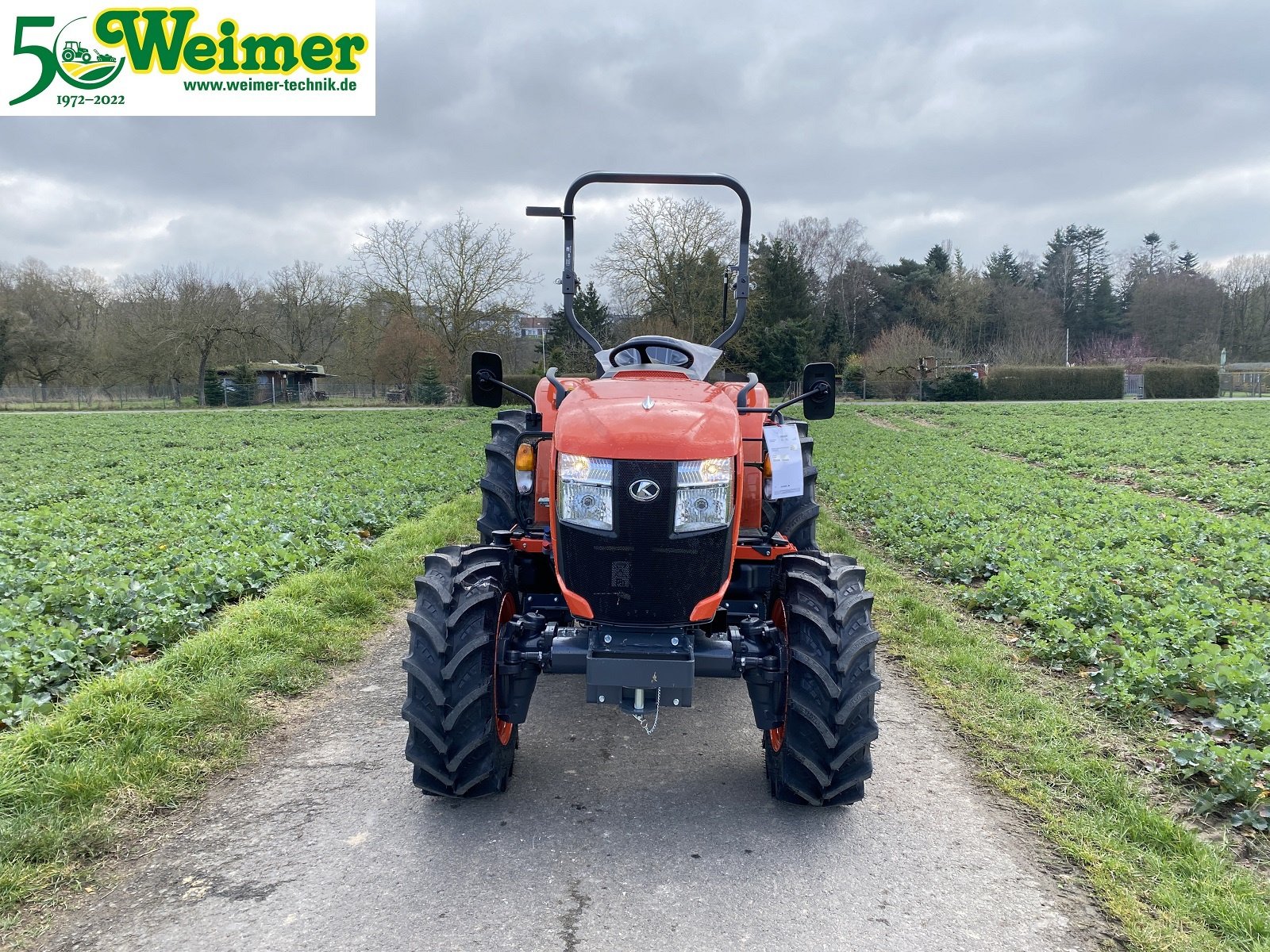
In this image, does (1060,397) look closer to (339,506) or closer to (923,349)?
(923,349)

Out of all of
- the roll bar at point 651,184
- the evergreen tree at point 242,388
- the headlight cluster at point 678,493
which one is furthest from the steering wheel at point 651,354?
the evergreen tree at point 242,388

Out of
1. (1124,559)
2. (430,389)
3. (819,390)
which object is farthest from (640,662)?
(430,389)

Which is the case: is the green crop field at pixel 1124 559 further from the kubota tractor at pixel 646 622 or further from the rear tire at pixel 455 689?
the rear tire at pixel 455 689

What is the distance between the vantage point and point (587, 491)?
119 inches

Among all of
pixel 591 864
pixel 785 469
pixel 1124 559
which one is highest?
pixel 785 469

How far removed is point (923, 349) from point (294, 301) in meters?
43.0

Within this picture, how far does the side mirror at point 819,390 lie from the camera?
3634mm

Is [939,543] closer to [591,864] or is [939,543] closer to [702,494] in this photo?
[702,494]

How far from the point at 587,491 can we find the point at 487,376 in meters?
1.00

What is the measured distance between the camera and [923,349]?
164ft

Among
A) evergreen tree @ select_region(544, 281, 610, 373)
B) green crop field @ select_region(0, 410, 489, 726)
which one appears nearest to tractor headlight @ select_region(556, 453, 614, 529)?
green crop field @ select_region(0, 410, 489, 726)

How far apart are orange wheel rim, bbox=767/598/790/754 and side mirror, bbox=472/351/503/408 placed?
1556 mm

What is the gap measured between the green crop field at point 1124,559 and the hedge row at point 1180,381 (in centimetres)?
3532

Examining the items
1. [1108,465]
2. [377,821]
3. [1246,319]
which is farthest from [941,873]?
[1246,319]
